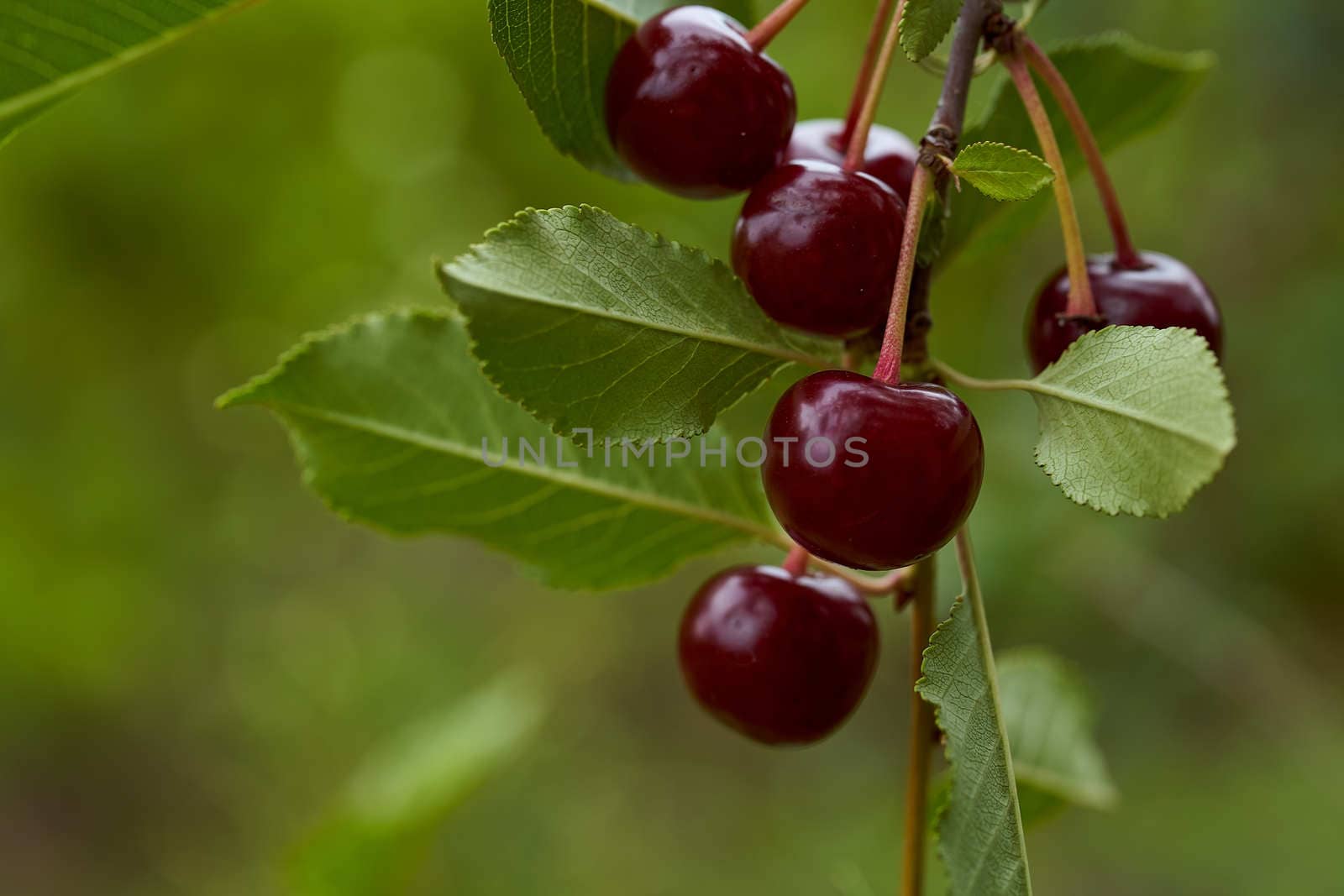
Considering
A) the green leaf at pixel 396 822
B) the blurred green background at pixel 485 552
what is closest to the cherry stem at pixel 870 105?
the green leaf at pixel 396 822

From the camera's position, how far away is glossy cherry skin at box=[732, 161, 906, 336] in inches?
25.5

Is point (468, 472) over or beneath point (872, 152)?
beneath

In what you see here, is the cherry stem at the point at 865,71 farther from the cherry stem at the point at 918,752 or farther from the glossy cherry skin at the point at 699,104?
the cherry stem at the point at 918,752

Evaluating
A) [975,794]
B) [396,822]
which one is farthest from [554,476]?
[396,822]

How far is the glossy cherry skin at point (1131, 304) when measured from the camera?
0.75 m

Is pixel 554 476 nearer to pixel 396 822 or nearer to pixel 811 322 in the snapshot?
pixel 811 322

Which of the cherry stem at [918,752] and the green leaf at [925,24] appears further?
the cherry stem at [918,752]

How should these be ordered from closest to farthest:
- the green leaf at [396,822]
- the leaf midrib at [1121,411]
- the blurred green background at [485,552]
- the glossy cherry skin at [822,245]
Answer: the leaf midrib at [1121,411] → the glossy cherry skin at [822,245] → the green leaf at [396,822] → the blurred green background at [485,552]

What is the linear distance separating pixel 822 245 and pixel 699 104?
0.14 meters

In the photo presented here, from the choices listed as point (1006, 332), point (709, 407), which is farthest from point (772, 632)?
point (1006, 332)

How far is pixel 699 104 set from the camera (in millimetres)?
703

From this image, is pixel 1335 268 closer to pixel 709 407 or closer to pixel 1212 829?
pixel 1212 829

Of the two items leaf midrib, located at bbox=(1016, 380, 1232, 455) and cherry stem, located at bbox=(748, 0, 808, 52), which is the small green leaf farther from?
cherry stem, located at bbox=(748, 0, 808, 52)

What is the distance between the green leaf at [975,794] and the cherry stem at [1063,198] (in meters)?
0.24
